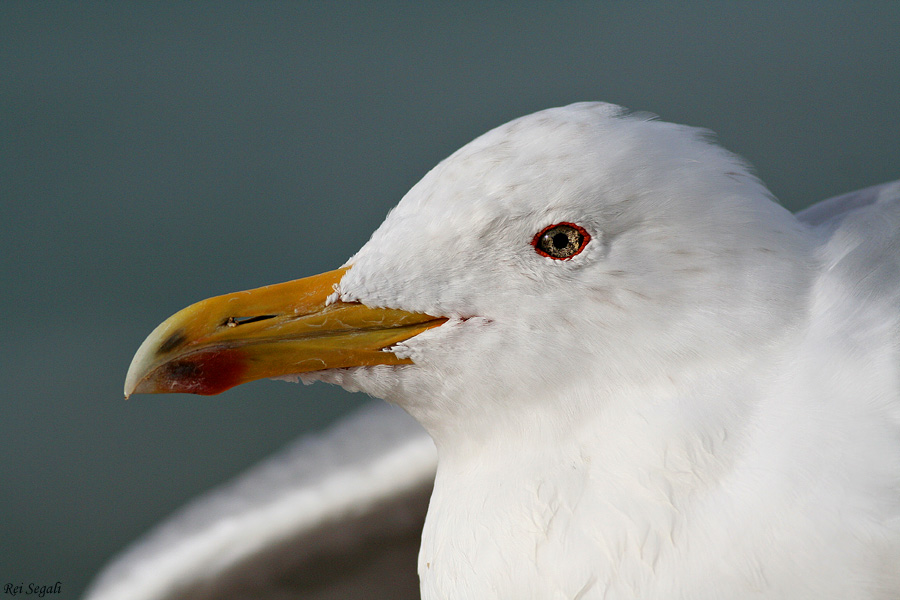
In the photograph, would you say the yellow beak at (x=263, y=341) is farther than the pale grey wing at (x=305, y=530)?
No

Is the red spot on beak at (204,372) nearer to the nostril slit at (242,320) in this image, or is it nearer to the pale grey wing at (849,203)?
the nostril slit at (242,320)

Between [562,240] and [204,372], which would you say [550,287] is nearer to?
[562,240]

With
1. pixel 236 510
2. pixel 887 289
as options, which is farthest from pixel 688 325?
pixel 236 510

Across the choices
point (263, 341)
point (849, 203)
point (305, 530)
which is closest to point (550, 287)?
point (263, 341)

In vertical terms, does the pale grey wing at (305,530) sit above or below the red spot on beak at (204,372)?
below

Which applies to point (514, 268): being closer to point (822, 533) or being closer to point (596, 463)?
point (596, 463)

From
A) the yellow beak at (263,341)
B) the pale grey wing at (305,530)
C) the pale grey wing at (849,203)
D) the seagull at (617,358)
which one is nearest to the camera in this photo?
the seagull at (617,358)

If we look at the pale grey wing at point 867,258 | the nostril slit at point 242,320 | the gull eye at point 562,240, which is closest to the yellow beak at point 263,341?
the nostril slit at point 242,320
